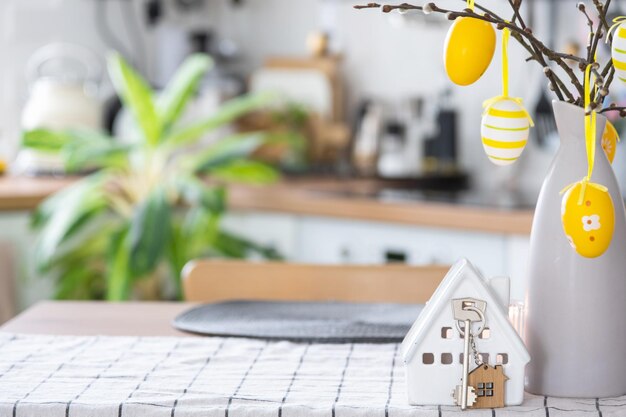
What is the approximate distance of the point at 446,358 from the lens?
1.06 meters

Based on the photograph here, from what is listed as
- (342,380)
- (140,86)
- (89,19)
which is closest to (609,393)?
(342,380)

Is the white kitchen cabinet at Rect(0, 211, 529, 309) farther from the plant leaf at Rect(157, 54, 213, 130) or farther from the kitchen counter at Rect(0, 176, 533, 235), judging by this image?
the plant leaf at Rect(157, 54, 213, 130)

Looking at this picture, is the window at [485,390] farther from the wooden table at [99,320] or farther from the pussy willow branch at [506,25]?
the wooden table at [99,320]

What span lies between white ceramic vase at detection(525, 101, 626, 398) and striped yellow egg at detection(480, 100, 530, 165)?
4 cm

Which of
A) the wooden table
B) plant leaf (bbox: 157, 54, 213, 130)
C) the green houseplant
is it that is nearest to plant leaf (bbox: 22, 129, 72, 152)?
the green houseplant

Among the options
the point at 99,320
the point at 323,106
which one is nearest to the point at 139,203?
the point at 323,106

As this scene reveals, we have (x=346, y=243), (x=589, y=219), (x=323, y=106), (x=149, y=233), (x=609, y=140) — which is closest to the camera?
(x=589, y=219)

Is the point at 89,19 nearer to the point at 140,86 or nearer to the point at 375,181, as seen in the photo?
the point at 140,86

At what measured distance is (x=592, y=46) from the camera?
106cm

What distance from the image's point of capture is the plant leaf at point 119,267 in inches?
104

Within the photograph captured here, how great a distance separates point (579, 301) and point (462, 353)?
12 centimetres

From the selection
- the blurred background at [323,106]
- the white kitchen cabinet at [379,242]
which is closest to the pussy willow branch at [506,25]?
the white kitchen cabinet at [379,242]

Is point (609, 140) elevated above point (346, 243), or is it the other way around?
point (609, 140)

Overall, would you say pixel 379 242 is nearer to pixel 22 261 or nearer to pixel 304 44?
pixel 22 261
